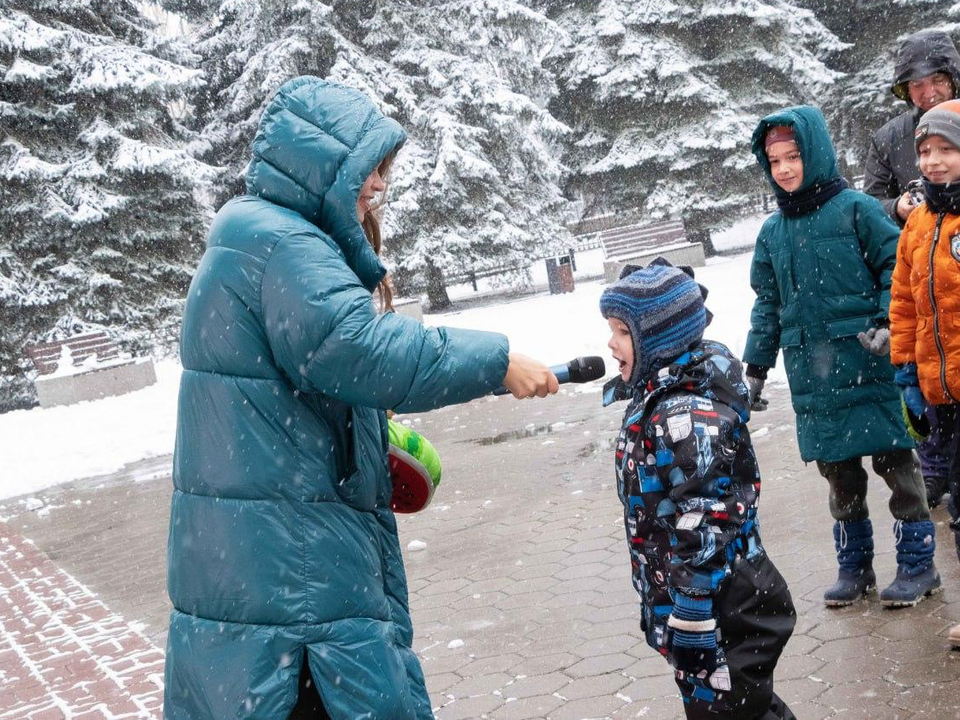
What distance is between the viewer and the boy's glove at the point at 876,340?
410cm

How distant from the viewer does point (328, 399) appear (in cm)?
237

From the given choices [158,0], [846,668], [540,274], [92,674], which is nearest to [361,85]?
[158,0]

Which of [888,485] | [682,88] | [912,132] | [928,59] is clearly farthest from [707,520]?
[682,88]

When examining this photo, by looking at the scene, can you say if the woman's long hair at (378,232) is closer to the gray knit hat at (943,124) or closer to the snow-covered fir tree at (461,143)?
the gray knit hat at (943,124)

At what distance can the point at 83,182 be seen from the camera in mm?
22469

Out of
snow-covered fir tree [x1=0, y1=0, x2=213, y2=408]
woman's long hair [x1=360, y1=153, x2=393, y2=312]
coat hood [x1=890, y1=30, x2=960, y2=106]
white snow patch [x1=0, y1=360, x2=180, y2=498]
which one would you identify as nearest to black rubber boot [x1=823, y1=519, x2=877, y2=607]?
coat hood [x1=890, y1=30, x2=960, y2=106]

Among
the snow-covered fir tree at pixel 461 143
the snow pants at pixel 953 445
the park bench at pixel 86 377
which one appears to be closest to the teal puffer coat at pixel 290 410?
the snow pants at pixel 953 445

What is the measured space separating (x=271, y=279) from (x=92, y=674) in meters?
3.69

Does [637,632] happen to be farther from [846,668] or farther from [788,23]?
[788,23]

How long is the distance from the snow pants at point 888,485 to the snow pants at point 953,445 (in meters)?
0.39

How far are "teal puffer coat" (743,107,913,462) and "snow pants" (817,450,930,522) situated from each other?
0.10 meters

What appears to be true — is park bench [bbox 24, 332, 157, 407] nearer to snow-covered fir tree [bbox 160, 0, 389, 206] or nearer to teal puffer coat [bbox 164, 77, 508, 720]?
snow-covered fir tree [bbox 160, 0, 389, 206]

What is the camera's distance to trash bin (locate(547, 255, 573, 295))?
960 inches

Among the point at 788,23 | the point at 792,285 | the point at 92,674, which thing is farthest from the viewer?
the point at 788,23
